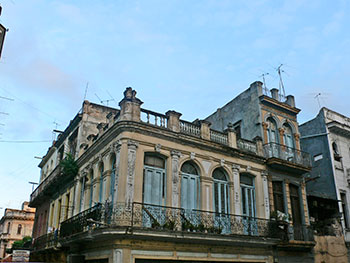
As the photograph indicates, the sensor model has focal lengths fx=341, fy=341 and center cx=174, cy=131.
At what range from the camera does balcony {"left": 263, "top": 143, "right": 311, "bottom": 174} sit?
16.8 metres

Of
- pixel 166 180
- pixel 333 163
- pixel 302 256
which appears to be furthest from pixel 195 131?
pixel 333 163

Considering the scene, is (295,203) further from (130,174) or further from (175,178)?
(130,174)

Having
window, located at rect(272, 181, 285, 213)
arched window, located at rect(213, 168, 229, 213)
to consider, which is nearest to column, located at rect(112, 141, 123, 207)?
arched window, located at rect(213, 168, 229, 213)

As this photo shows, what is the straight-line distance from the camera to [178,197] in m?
13.4

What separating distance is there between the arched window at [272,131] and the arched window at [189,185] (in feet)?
18.0

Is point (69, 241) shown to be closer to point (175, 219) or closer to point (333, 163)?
point (175, 219)

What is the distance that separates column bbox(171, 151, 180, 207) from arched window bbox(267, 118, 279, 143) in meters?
6.33

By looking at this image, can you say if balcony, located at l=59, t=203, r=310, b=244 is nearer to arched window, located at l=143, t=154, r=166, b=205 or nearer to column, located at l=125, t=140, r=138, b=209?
column, located at l=125, t=140, r=138, b=209

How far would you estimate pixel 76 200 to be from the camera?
16.4 meters

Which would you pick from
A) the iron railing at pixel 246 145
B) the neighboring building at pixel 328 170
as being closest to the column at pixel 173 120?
the iron railing at pixel 246 145

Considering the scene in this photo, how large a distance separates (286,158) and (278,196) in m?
2.12

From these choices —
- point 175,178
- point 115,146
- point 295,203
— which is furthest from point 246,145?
point 115,146

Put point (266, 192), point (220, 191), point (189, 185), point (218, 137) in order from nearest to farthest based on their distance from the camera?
point (189, 185), point (220, 191), point (218, 137), point (266, 192)

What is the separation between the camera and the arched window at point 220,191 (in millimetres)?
14680
